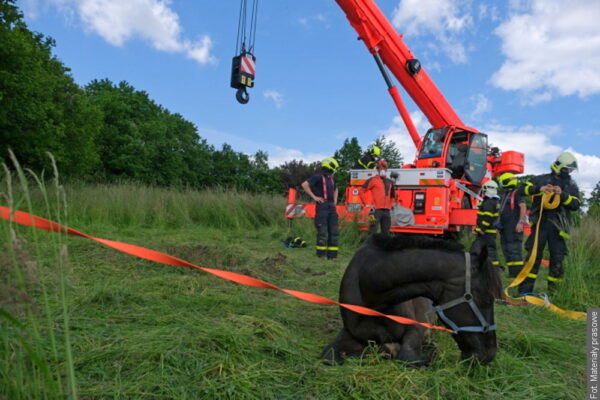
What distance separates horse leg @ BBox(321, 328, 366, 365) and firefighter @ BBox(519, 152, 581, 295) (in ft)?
12.0

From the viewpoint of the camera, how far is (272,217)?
12.3 meters

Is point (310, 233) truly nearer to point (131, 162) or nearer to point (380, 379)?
point (380, 379)

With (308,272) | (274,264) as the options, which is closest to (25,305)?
(274,264)

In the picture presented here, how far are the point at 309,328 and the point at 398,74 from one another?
27.7ft

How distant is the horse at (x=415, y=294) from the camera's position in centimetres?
229

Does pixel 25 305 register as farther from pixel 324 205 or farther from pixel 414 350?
pixel 324 205

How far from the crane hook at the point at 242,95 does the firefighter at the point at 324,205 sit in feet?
6.50

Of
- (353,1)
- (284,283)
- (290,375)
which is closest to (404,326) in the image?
(290,375)

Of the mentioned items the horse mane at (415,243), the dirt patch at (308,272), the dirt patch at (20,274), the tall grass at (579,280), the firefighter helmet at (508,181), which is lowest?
the dirt patch at (308,272)

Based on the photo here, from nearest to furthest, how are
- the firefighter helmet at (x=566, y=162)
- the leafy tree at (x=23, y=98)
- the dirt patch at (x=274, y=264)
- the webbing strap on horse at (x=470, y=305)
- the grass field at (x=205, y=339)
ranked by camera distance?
the grass field at (x=205, y=339) < the webbing strap on horse at (x=470, y=305) < the firefighter helmet at (x=566, y=162) < the dirt patch at (x=274, y=264) < the leafy tree at (x=23, y=98)

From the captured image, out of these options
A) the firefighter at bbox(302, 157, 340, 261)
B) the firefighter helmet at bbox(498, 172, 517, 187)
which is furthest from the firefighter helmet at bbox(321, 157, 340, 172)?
the firefighter helmet at bbox(498, 172, 517, 187)

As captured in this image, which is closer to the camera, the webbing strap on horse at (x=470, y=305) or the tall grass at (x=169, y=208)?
the webbing strap on horse at (x=470, y=305)

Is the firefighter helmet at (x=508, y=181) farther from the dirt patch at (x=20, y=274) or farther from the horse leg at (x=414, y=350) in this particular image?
the dirt patch at (x=20, y=274)

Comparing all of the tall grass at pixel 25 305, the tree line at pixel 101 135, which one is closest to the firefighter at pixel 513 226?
the tall grass at pixel 25 305
